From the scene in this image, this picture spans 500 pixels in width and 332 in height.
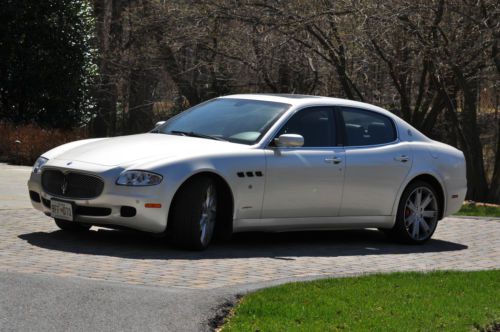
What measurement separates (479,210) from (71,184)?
846cm

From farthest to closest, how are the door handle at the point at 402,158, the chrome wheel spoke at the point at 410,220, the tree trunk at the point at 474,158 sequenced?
the tree trunk at the point at 474,158 < the chrome wheel spoke at the point at 410,220 < the door handle at the point at 402,158

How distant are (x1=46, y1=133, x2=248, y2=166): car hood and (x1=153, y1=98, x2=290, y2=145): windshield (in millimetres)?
238

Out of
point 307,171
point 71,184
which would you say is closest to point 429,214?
point 307,171

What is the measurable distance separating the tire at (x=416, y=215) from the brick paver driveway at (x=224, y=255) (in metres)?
0.14

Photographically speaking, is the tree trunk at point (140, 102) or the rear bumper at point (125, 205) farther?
the tree trunk at point (140, 102)

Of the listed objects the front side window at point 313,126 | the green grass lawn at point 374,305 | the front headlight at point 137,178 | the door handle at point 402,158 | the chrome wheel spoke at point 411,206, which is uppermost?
the front side window at point 313,126

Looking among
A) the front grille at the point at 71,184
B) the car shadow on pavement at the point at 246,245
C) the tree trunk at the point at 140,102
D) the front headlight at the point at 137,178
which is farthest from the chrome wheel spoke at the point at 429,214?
the tree trunk at the point at 140,102

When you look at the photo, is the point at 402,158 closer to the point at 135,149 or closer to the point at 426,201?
the point at 426,201

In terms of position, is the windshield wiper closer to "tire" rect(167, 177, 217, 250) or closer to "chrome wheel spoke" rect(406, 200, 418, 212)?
"tire" rect(167, 177, 217, 250)

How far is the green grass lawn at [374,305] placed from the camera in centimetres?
779

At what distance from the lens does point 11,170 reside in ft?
64.0

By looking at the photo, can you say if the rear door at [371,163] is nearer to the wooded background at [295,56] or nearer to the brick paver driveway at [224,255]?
the brick paver driveway at [224,255]

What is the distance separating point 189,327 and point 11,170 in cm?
1249

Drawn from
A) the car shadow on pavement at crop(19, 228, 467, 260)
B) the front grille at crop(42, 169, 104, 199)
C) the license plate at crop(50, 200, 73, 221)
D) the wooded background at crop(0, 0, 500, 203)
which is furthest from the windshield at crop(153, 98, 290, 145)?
the wooded background at crop(0, 0, 500, 203)
